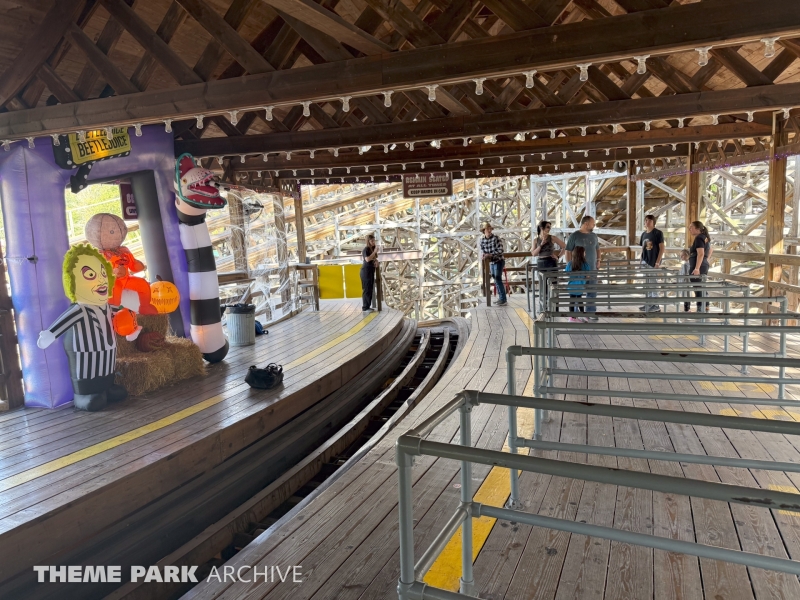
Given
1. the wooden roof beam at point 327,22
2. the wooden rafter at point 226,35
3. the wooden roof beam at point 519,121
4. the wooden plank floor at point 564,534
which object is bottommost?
the wooden plank floor at point 564,534

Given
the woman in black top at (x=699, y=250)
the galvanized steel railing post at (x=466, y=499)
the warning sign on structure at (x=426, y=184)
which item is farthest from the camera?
the warning sign on structure at (x=426, y=184)

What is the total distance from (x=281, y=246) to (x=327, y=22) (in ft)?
23.8

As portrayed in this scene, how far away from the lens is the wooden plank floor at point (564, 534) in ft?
8.13

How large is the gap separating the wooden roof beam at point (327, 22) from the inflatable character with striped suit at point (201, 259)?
3.38 meters

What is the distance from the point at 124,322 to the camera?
5.89 m

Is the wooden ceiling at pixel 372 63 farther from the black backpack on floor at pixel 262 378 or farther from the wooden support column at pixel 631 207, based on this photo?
the wooden support column at pixel 631 207

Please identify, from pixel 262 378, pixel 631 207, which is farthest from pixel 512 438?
pixel 631 207

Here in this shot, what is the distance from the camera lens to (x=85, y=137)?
236 inches

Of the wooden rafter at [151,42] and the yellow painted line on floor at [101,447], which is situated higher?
the wooden rafter at [151,42]

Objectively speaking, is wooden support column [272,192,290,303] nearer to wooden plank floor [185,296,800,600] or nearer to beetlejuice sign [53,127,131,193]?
beetlejuice sign [53,127,131,193]

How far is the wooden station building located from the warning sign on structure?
7.90 feet

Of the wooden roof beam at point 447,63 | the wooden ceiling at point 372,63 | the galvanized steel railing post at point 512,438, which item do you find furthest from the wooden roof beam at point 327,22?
the galvanized steel railing post at point 512,438

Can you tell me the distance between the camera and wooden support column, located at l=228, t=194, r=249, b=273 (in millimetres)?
9633

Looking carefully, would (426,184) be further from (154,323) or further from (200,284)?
(154,323)
